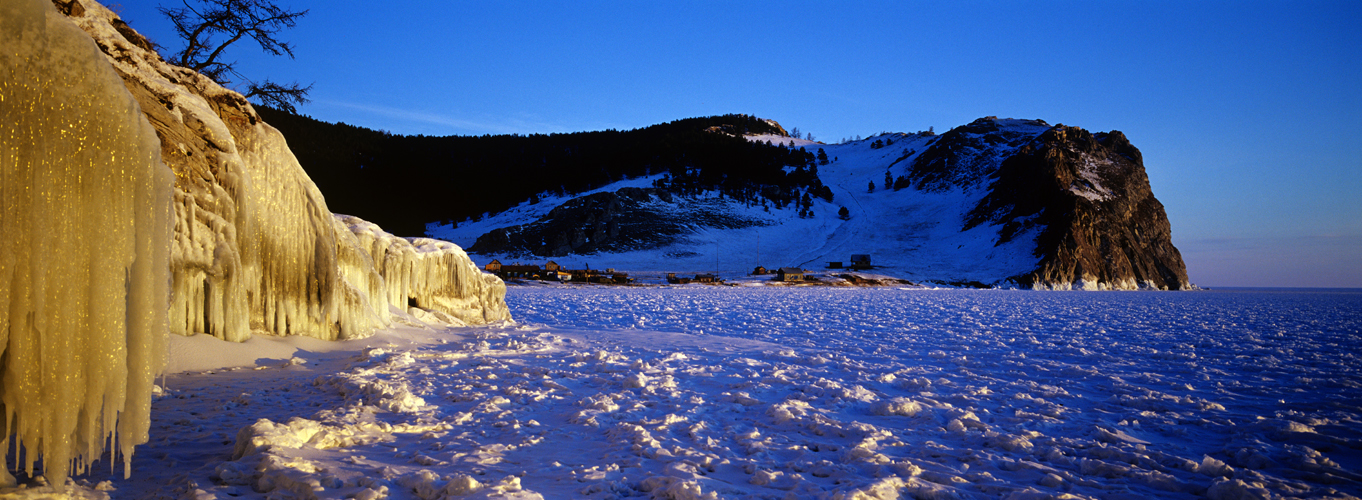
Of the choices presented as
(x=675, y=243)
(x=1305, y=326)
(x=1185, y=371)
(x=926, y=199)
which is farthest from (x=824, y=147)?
(x=1185, y=371)

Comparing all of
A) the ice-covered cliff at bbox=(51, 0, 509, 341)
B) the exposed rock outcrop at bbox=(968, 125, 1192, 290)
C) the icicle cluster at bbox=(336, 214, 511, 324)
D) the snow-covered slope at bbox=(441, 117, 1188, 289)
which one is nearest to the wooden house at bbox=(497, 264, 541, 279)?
the snow-covered slope at bbox=(441, 117, 1188, 289)

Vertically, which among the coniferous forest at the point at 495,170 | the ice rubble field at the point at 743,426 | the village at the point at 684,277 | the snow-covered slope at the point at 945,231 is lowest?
the ice rubble field at the point at 743,426

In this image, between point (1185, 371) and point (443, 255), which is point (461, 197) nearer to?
point (443, 255)

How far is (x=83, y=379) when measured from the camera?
309cm

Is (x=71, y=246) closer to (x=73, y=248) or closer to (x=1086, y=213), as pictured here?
(x=73, y=248)

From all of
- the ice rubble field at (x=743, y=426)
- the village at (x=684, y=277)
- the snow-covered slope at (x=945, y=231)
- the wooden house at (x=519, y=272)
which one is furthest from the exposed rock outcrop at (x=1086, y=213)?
the ice rubble field at (x=743, y=426)

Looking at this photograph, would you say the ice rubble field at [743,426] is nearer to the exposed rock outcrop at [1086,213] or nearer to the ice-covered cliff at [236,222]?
the ice-covered cliff at [236,222]

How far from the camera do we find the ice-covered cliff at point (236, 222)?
7539 mm

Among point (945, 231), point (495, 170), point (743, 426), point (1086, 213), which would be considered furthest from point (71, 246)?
point (495, 170)

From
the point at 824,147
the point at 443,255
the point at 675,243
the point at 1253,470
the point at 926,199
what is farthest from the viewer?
the point at 824,147

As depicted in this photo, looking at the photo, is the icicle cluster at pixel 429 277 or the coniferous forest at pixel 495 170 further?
the coniferous forest at pixel 495 170

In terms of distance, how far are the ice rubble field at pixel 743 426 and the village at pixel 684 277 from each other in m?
50.2

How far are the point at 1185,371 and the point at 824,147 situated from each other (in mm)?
175523

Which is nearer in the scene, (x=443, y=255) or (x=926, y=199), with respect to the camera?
(x=443, y=255)
